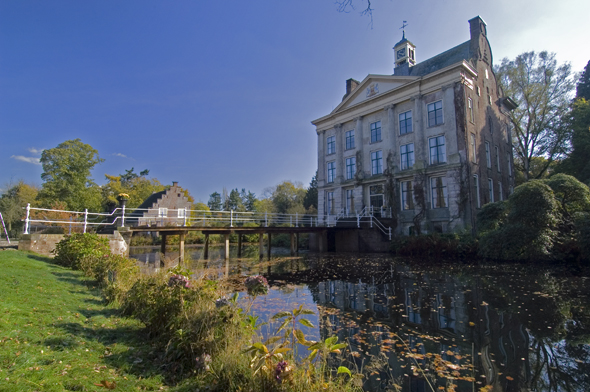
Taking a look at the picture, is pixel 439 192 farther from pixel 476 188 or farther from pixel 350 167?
pixel 350 167

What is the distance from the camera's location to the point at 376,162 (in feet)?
93.8

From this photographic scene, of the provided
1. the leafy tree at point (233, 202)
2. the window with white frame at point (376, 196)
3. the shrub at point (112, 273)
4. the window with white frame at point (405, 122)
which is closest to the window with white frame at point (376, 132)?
the window with white frame at point (405, 122)

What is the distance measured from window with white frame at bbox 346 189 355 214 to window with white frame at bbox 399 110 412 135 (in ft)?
23.5

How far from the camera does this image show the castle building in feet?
76.3

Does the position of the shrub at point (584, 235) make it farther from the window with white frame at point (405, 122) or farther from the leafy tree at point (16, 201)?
the leafy tree at point (16, 201)

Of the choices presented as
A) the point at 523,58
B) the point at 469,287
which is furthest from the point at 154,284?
the point at 523,58

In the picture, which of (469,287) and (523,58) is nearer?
(469,287)

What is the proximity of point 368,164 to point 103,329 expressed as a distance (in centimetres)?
2670

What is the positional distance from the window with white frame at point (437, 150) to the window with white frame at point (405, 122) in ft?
7.65

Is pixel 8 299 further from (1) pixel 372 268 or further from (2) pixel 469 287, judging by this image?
(1) pixel 372 268

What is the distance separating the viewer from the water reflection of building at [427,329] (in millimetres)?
4371

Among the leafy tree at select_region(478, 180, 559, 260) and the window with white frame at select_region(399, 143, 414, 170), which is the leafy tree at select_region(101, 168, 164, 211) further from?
the leafy tree at select_region(478, 180, 559, 260)

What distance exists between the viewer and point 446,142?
2388 centimetres

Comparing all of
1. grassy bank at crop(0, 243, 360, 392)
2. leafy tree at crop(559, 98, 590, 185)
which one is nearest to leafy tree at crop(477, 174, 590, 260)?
leafy tree at crop(559, 98, 590, 185)
